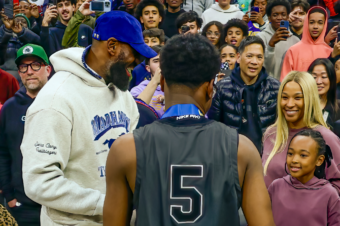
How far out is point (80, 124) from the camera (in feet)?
7.94

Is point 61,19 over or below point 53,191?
over

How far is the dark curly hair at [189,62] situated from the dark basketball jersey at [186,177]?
200mm

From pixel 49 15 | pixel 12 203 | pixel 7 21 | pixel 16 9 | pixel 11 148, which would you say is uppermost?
pixel 16 9

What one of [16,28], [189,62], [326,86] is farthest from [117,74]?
[16,28]

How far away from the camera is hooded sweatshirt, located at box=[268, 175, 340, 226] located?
3302 mm

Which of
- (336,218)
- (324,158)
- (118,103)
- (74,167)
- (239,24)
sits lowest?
(336,218)

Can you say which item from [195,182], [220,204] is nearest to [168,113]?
[195,182]

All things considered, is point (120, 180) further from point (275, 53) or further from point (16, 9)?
point (16, 9)

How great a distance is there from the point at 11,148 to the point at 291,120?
8.08 ft

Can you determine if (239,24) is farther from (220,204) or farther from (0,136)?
(220,204)

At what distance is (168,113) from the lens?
1.90m

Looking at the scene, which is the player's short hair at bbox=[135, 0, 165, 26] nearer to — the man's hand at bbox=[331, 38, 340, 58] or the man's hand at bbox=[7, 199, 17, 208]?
the man's hand at bbox=[331, 38, 340, 58]

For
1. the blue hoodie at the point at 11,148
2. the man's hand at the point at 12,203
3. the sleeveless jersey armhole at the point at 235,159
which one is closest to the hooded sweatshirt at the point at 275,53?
the blue hoodie at the point at 11,148

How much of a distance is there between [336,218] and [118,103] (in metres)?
1.79
